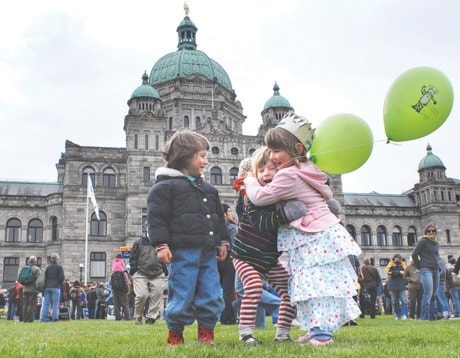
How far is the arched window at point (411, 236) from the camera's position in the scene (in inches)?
1842

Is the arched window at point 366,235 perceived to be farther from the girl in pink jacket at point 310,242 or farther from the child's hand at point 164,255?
the child's hand at point 164,255

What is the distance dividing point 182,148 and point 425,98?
2.46m

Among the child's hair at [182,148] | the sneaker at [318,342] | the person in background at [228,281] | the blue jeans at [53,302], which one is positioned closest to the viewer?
the sneaker at [318,342]

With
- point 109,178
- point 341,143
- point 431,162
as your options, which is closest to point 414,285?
point 341,143

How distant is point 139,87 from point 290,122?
3804 centimetres

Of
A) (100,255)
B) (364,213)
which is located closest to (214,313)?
(100,255)

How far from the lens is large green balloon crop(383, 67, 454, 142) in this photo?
5152mm

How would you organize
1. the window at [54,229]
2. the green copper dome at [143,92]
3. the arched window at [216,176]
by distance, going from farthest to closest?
the green copper dome at [143,92]
the arched window at [216,176]
the window at [54,229]

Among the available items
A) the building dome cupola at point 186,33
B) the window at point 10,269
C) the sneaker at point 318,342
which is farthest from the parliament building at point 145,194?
the sneaker at point 318,342

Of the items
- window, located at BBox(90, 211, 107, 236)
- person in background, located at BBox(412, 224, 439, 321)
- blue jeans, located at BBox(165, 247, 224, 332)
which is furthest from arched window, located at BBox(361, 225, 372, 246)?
blue jeans, located at BBox(165, 247, 224, 332)

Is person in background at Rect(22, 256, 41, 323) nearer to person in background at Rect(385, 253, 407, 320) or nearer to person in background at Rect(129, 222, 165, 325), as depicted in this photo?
person in background at Rect(129, 222, 165, 325)

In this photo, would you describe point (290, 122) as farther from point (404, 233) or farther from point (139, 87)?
point (404, 233)

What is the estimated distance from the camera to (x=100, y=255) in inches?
1495

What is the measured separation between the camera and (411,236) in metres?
47.3
